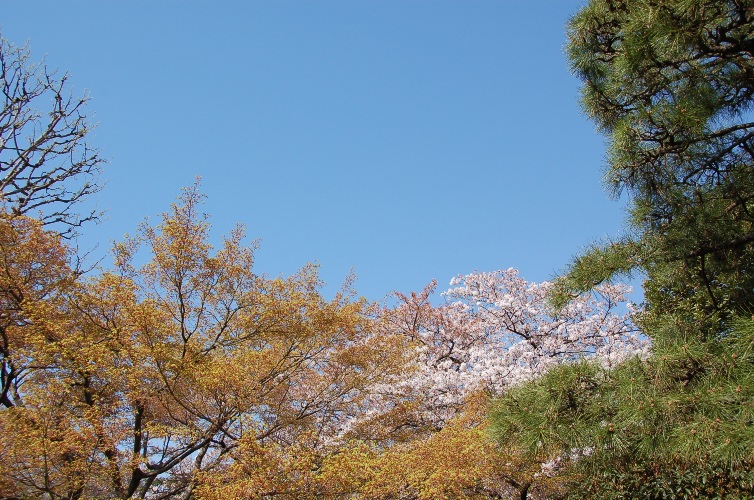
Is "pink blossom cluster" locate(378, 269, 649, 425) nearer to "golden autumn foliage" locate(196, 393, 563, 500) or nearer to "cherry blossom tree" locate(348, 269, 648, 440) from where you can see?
"cherry blossom tree" locate(348, 269, 648, 440)

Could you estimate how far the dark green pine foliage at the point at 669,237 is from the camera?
293cm

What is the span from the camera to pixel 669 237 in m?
3.79

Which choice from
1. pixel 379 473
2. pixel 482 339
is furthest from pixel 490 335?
pixel 379 473

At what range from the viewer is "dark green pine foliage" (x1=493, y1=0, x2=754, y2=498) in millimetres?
2926

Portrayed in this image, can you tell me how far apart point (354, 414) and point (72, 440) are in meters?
4.54

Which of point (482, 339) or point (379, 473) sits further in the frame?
point (482, 339)

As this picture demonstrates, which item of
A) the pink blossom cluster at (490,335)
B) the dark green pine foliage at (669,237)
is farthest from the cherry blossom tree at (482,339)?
the dark green pine foliage at (669,237)

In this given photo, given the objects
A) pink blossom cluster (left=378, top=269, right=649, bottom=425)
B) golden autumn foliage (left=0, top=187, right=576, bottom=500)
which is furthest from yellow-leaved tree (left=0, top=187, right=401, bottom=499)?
pink blossom cluster (left=378, top=269, right=649, bottom=425)

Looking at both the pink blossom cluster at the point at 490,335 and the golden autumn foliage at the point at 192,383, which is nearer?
the golden autumn foliage at the point at 192,383

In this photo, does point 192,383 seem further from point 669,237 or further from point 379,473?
point 669,237

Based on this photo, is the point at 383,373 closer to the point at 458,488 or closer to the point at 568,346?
the point at 458,488

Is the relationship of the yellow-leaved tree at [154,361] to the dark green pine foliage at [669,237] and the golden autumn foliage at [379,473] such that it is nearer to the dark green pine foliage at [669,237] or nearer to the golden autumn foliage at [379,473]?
the golden autumn foliage at [379,473]

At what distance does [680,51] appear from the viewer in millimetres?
3400

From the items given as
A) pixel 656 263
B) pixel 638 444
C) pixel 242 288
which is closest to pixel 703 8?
pixel 656 263
